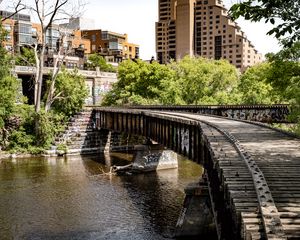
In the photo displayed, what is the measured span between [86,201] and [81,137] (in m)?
23.1

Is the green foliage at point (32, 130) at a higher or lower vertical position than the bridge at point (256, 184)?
lower

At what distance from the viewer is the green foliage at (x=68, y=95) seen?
5088 centimetres

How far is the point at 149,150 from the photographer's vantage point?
38094 millimetres

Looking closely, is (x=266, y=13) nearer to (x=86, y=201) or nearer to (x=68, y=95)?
(x=86, y=201)

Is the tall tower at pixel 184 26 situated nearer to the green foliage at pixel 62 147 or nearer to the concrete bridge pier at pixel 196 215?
the green foliage at pixel 62 147

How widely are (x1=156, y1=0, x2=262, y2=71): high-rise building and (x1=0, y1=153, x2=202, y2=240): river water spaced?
12449cm

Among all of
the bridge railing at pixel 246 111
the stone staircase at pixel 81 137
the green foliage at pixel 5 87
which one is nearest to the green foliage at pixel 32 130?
the stone staircase at pixel 81 137

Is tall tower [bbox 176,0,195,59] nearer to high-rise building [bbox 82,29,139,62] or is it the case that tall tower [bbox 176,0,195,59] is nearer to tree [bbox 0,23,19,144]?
high-rise building [bbox 82,29,139,62]

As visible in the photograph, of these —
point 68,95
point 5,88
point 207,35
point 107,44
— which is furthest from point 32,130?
point 207,35

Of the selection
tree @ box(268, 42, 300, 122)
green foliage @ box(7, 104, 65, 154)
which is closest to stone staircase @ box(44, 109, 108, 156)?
green foliage @ box(7, 104, 65, 154)

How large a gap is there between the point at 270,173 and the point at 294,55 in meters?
10.7

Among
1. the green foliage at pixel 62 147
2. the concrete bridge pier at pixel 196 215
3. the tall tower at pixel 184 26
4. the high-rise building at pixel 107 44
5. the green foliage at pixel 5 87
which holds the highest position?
the tall tower at pixel 184 26

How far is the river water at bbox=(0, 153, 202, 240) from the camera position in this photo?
21.0 metres

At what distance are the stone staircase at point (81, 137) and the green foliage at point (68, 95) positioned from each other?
98cm
